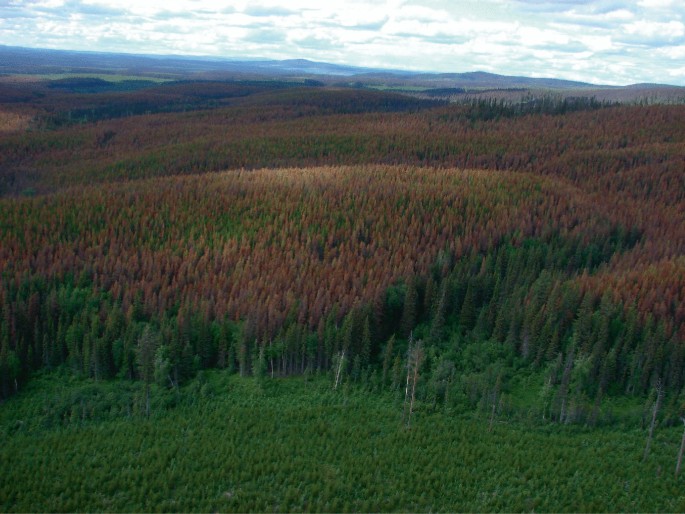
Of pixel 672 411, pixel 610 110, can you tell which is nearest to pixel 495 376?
pixel 672 411

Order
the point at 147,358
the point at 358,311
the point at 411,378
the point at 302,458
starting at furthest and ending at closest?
the point at 358,311 < the point at 411,378 < the point at 147,358 < the point at 302,458

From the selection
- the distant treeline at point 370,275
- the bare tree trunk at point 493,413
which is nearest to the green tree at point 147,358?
the distant treeline at point 370,275

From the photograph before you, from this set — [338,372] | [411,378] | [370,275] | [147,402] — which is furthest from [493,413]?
[147,402]

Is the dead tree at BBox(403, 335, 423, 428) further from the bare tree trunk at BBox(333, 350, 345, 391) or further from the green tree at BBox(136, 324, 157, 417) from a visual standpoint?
the green tree at BBox(136, 324, 157, 417)

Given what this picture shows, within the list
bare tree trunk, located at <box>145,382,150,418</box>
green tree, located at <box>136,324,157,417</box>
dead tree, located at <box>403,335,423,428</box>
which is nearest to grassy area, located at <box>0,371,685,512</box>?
bare tree trunk, located at <box>145,382,150,418</box>

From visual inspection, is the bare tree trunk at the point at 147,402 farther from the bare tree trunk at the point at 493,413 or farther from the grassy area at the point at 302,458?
the bare tree trunk at the point at 493,413

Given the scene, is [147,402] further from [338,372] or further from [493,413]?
[493,413]
